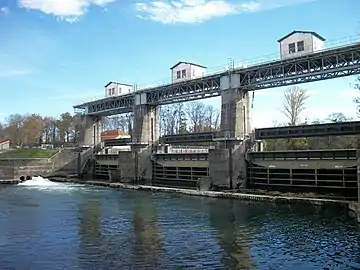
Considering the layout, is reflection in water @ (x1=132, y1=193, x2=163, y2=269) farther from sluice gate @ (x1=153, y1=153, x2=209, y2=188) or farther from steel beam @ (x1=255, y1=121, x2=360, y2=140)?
sluice gate @ (x1=153, y1=153, x2=209, y2=188)

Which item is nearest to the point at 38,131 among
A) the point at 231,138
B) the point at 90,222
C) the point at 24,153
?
the point at 24,153

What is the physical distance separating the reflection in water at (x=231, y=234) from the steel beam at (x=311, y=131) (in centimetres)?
840

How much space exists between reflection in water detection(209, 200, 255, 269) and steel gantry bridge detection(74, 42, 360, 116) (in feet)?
36.5

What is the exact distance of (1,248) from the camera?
14.0 metres

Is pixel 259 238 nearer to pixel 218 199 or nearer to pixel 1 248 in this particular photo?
pixel 1 248

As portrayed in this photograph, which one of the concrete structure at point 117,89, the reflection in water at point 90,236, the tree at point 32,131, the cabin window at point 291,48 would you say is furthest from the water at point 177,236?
the tree at point 32,131

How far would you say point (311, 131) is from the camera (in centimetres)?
2958

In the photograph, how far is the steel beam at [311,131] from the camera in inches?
1079

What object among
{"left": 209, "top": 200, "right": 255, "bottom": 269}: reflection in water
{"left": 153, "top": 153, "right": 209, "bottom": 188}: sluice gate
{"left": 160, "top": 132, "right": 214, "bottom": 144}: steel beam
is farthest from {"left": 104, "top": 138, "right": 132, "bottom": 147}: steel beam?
{"left": 209, "top": 200, "right": 255, "bottom": 269}: reflection in water

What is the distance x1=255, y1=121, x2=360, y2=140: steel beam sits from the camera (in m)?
27.4

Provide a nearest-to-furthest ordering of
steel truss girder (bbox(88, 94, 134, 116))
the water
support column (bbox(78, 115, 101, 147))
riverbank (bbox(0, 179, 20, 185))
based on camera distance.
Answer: the water → riverbank (bbox(0, 179, 20, 185)) → steel truss girder (bbox(88, 94, 134, 116)) → support column (bbox(78, 115, 101, 147))

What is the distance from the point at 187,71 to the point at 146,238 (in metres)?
25.9

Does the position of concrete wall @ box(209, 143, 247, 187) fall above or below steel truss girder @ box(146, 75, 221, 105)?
below

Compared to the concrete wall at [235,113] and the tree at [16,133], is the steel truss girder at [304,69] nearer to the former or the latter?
the concrete wall at [235,113]
